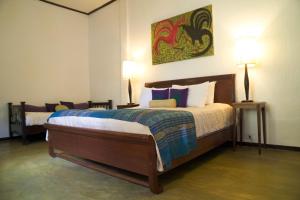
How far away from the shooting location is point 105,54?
5.61 meters

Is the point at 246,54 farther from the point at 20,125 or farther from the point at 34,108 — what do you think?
the point at 34,108

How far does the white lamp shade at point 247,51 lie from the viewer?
310cm

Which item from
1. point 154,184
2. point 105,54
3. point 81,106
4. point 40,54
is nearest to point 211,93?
point 154,184

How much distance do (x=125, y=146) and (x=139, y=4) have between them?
3.70 m

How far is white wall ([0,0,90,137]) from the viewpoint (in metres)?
4.58

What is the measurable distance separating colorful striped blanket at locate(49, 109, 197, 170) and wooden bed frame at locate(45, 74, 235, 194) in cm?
9

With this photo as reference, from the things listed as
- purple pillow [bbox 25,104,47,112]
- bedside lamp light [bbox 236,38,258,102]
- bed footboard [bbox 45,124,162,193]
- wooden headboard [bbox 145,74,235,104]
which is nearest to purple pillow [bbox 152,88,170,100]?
wooden headboard [bbox 145,74,235,104]

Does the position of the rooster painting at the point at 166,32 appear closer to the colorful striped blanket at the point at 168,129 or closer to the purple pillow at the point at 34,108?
the colorful striped blanket at the point at 168,129

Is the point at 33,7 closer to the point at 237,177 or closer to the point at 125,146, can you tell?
the point at 125,146

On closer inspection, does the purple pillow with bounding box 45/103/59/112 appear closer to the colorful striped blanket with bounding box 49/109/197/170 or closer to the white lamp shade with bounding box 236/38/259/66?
the colorful striped blanket with bounding box 49/109/197/170

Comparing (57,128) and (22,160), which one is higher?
(57,128)

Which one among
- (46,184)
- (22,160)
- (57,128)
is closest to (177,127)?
(46,184)

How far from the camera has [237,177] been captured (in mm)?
2102

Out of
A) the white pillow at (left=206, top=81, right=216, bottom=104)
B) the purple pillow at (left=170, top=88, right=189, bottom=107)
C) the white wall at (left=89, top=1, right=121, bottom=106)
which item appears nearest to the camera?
the purple pillow at (left=170, top=88, right=189, bottom=107)
